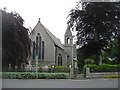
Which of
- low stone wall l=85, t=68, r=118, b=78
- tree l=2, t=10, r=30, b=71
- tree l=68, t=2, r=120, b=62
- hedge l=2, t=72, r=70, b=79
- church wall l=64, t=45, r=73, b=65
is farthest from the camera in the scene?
church wall l=64, t=45, r=73, b=65

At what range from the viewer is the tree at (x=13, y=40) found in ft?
53.2

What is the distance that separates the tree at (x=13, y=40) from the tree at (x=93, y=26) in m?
5.31

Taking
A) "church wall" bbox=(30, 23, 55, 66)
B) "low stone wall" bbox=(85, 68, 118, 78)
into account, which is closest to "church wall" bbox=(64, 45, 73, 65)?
"church wall" bbox=(30, 23, 55, 66)

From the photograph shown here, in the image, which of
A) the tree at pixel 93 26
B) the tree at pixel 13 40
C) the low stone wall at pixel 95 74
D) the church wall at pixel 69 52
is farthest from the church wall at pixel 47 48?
the low stone wall at pixel 95 74

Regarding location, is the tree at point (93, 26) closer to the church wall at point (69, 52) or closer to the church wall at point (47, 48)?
the church wall at point (47, 48)

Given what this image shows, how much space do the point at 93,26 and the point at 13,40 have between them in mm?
6972

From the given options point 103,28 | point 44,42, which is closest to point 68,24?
point 103,28

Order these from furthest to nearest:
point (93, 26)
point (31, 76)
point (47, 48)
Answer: point (47, 48) < point (93, 26) < point (31, 76)

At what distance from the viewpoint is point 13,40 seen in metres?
17.3

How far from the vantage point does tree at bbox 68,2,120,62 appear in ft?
50.5

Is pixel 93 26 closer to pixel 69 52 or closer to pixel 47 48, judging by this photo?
pixel 47 48

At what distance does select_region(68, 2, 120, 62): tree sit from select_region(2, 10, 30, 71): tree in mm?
5310

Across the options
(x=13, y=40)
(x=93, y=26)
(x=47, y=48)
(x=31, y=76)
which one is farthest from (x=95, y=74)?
(x=47, y=48)

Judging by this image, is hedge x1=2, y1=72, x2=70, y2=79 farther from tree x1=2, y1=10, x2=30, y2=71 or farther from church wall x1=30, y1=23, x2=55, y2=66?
church wall x1=30, y1=23, x2=55, y2=66
